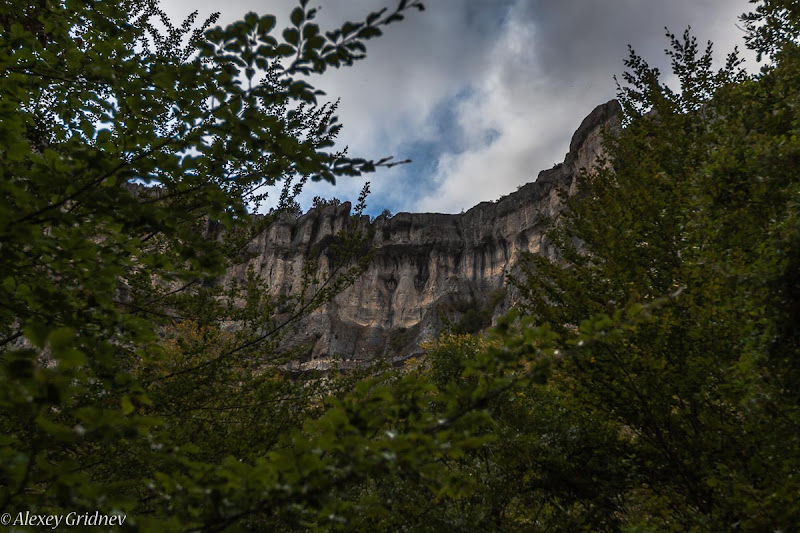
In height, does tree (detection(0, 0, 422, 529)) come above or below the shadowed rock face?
below

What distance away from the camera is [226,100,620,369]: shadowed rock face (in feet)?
178

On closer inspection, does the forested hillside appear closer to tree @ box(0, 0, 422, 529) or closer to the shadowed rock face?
tree @ box(0, 0, 422, 529)

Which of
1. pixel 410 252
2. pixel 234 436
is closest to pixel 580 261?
pixel 234 436

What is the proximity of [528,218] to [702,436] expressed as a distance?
52987 millimetres

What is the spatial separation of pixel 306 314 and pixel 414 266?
5728 cm

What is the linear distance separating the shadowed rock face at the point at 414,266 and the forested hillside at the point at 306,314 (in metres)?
45.6

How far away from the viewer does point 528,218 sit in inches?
2186

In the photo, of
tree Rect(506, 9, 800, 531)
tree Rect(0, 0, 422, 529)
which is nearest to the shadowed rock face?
tree Rect(506, 9, 800, 531)

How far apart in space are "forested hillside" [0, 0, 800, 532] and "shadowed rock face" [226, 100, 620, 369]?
45.6 meters

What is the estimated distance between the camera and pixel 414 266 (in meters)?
62.4

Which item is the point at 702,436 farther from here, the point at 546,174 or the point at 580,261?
the point at 546,174

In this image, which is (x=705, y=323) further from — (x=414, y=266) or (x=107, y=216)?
(x=414, y=266)

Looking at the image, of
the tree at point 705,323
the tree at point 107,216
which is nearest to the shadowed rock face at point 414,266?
the tree at point 705,323

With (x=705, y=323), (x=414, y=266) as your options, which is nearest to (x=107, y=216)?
(x=705, y=323)
